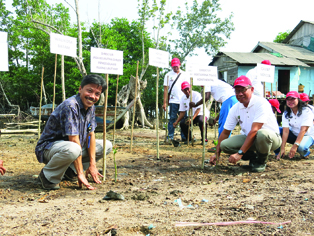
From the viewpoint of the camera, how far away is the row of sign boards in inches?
145

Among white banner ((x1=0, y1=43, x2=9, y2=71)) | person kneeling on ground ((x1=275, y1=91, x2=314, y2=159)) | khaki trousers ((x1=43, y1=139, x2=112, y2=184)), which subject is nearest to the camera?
khaki trousers ((x1=43, y1=139, x2=112, y2=184))

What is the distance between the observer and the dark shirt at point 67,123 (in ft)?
10.2

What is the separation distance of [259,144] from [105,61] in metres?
2.38

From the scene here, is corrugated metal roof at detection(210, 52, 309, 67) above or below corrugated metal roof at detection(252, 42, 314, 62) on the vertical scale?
below

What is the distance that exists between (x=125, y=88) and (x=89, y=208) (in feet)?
36.3

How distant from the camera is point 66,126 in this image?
310 cm

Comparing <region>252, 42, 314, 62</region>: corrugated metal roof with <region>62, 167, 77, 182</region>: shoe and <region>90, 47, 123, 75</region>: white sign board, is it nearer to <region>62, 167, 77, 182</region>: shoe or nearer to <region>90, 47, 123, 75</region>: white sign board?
<region>90, 47, 123, 75</region>: white sign board

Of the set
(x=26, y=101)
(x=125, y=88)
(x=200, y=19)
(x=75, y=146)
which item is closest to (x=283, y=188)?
(x=75, y=146)

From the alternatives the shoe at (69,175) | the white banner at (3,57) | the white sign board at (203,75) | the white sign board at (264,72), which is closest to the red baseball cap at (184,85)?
the white sign board at (264,72)

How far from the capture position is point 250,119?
408cm

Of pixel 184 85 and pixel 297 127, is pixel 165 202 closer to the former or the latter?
pixel 297 127

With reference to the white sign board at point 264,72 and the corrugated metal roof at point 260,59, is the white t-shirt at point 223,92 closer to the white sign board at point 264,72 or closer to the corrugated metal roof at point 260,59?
the white sign board at point 264,72

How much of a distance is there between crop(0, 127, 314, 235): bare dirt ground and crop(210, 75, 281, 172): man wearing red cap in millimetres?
282

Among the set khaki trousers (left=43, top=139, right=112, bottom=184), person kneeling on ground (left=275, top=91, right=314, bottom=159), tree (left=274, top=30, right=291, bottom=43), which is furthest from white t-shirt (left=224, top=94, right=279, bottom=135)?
tree (left=274, top=30, right=291, bottom=43)
